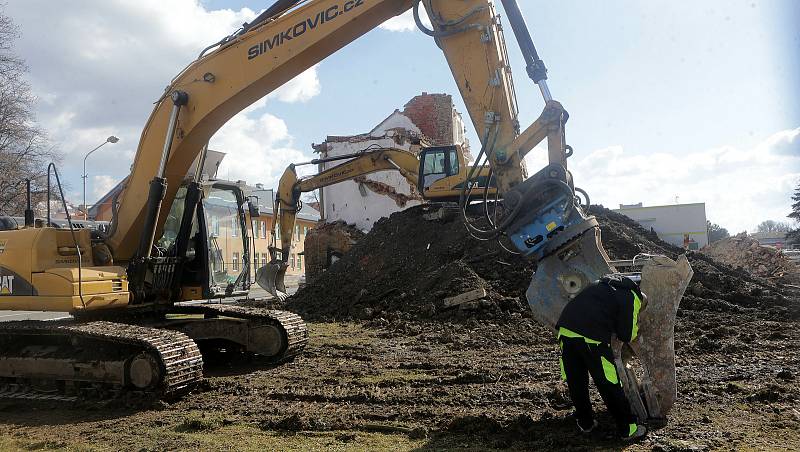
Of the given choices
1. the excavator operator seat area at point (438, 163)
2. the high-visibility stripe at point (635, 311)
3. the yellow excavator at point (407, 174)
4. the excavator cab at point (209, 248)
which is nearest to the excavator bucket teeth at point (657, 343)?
the high-visibility stripe at point (635, 311)

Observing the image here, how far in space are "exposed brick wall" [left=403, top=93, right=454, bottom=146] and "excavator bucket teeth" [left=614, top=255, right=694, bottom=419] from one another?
25554 millimetres

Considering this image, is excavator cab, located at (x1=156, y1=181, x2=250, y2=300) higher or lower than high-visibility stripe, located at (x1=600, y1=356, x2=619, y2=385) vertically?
higher

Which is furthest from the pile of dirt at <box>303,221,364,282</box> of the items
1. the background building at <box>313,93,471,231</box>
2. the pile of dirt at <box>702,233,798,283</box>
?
the pile of dirt at <box>702,233,798,283</box>

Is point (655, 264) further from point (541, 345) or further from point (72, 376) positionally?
point (72, 376)

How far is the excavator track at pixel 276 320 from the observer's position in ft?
24.9

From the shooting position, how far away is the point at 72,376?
20.8ft

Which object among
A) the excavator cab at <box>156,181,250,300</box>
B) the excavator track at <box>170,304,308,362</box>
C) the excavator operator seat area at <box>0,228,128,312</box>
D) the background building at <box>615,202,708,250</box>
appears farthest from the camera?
the background building at <box>615,202,708,250</box>

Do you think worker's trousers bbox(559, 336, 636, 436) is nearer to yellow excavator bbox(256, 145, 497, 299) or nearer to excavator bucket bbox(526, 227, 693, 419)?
excavator bucket bbox(526, 227, 693, 419)

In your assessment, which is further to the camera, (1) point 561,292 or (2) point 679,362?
(2) point 679,362

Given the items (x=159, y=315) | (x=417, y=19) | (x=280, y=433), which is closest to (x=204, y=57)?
(x=417, y=19)

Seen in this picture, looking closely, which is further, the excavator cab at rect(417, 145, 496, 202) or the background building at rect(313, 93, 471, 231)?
the background building at rect(313, 93, 471, 231)

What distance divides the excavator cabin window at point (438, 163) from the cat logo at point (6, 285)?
12.0 metres

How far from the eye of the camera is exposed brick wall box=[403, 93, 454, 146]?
98.5 feet

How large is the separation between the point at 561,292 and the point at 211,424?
9.89 ft
